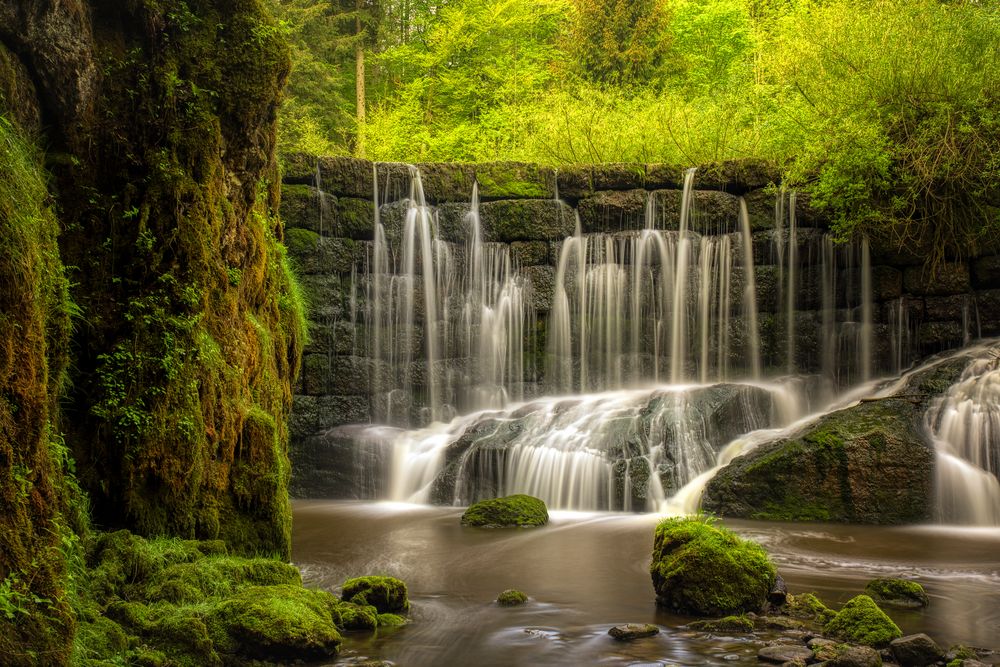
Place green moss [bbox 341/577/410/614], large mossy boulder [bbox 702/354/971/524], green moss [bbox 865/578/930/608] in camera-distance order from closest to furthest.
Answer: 1. green moss [bbox 341/577/410/614]
2. green moss [bbox 865/578/930/608]
3. large mossy boulder [bbox 702/354/971/524]

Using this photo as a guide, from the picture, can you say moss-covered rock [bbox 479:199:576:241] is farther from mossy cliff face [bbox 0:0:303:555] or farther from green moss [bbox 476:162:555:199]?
mossy cliff face [bbox 0:0:303:555]

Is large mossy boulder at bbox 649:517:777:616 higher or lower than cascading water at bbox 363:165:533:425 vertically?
lower

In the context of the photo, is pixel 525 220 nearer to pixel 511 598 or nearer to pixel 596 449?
pixel 596 449

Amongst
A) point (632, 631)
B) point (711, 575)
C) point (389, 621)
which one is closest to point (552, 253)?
point (711, 575)

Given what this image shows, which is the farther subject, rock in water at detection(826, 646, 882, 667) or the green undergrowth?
rock in water at detection(826, 646, 882, 667)

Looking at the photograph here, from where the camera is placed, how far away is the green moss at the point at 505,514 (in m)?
12.8

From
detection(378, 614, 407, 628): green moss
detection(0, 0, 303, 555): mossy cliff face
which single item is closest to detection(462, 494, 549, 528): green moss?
detection(0, 0, 303, 555): mossy cliff face

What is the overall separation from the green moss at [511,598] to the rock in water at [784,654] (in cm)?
252

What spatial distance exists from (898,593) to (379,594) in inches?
185

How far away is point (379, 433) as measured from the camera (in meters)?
17.5

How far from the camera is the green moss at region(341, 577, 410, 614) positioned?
7879mm

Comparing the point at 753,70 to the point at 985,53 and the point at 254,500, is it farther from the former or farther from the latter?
the point at 254,500

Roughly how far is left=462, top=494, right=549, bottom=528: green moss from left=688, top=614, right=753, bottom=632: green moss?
5433 mm

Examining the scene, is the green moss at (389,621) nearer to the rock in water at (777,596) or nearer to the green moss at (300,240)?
the rock in water at (777,596)
